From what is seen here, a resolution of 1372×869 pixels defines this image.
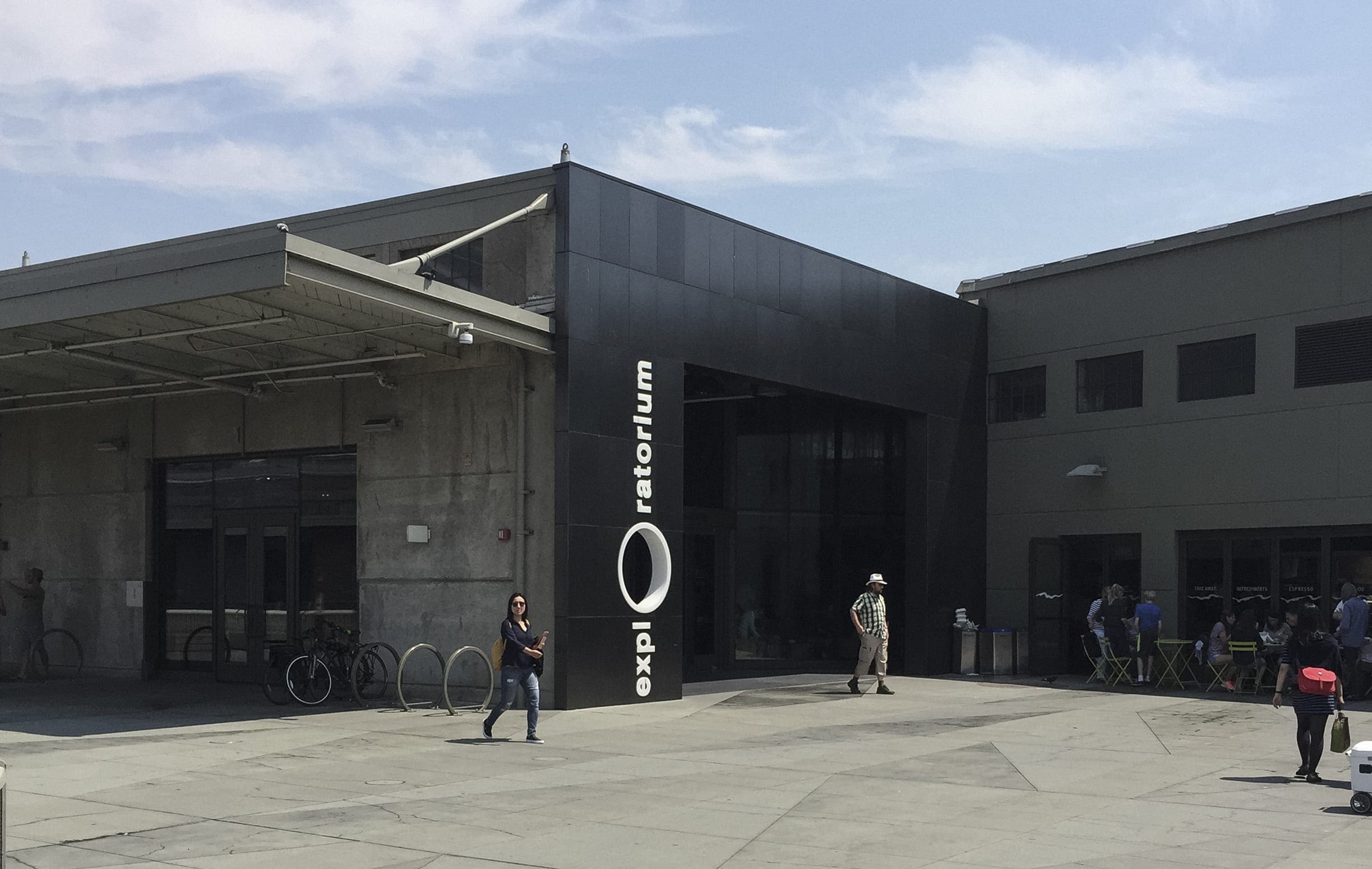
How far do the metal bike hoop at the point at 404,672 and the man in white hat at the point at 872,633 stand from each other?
6117 mm

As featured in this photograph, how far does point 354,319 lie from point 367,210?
3.80m

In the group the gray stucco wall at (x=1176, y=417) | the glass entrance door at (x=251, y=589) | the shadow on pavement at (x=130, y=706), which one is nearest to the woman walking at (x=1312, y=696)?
the gray stucco wall at (x=1176, y=417)

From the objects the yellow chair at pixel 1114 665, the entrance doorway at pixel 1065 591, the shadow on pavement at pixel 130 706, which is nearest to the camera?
the shadow on pavement at pixel 130 706

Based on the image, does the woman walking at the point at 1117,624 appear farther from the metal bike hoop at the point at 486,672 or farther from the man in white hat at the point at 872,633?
the metal bike hoop at the point at 486,672

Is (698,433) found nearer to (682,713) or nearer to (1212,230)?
(682,713)

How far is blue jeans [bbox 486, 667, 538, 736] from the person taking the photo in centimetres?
1434

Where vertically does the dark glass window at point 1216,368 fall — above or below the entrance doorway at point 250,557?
above

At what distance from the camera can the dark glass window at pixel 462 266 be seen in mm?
18578

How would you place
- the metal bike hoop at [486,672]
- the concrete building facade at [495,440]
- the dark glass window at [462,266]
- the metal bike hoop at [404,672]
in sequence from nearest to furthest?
the metal bike hoop at [486,672] < the metal bike hoop at [404,672] < the concrete building facade at [495,440] < the dark glass window at [462,266]

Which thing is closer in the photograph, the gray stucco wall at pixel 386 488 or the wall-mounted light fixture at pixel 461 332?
the wall-mounted light fixture at pixel 461 332

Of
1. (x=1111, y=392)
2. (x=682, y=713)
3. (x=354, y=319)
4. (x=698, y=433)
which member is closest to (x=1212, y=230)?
(x=1111, y=392)

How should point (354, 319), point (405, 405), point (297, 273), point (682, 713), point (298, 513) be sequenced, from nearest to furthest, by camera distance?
point (297, 273)
point (354, 319)
point (682, 713)
point (405, 405)
point (298, 513)

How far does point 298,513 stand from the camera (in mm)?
20219

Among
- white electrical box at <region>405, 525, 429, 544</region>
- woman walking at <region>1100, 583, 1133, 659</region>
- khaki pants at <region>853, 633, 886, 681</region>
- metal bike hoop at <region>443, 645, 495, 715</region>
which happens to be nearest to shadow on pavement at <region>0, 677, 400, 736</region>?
metal bike hoop at <region>443, 645, 495, 715</region>
